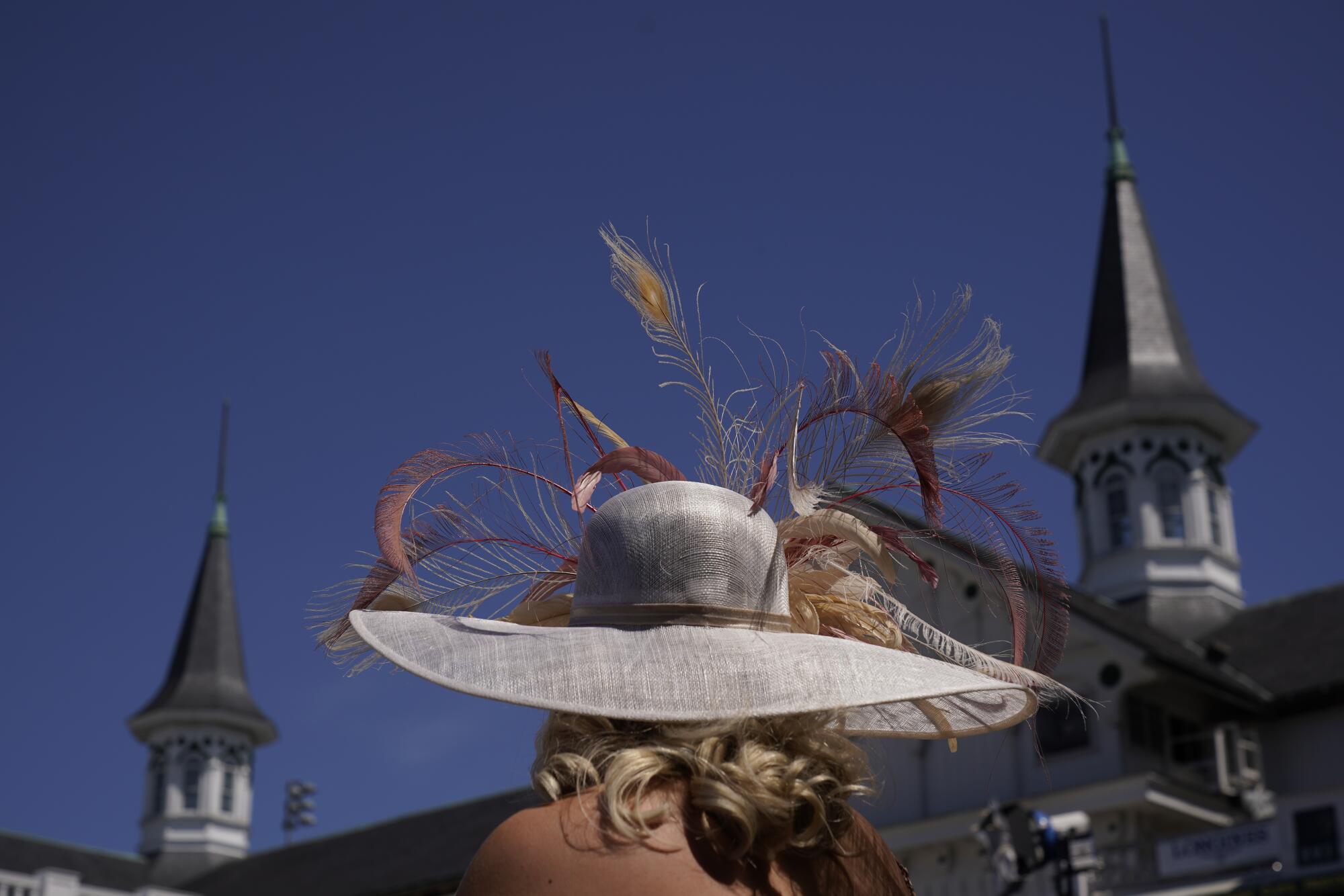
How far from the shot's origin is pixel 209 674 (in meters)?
51.9

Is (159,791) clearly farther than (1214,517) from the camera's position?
Yes

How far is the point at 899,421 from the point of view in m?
2.42

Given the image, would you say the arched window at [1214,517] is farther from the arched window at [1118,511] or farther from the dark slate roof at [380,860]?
the dark slate roof at [380,860]

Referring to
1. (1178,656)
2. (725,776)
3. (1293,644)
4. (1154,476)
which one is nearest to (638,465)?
(725,776)

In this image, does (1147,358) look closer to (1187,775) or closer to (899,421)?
(1187,775)

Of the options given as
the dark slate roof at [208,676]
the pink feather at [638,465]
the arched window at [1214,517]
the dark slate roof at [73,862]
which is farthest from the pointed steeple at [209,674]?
the pink feather at [638,465]

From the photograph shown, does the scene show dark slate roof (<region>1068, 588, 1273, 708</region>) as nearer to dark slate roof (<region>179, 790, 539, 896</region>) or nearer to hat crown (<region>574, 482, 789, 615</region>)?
dark slate roof (<region>179, 790, 539, 896</region>)

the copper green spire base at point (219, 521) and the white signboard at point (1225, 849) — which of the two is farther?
the copper green spire base at point (219, 521)

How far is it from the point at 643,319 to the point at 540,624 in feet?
1.53

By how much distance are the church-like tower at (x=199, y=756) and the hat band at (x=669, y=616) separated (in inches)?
1924

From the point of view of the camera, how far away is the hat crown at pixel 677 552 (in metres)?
2.12

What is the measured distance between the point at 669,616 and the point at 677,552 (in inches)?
3.0

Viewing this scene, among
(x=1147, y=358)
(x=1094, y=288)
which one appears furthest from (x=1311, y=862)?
(x=1094, y=288)

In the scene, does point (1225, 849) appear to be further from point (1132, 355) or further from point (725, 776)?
point (725, 776)
